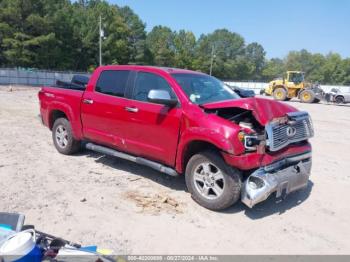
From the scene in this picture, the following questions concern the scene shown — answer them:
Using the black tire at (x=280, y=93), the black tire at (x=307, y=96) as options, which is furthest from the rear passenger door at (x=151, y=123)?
the black tire at (x=280, y=93)

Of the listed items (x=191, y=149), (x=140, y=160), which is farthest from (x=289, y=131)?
(x=140, y=160)

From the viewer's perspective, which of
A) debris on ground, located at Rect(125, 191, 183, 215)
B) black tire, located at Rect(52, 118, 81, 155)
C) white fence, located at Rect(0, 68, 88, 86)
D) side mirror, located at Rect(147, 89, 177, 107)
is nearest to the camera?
debris on ground, located at Rect(125, 191, 183, 215)

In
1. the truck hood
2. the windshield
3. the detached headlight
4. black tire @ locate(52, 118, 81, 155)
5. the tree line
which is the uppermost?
the tree line

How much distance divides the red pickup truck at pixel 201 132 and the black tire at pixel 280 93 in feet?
77.6

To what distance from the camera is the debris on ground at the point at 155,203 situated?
4.59 meters

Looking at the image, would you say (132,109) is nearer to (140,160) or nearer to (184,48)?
(140,160)

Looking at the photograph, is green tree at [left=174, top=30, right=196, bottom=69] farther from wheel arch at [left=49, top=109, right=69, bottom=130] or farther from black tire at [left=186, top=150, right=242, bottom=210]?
black tire at [left=186, top=150, right=242, bottom=210]

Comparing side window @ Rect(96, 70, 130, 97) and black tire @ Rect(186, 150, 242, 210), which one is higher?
side window @ Rect(96, 70, 130, 97)

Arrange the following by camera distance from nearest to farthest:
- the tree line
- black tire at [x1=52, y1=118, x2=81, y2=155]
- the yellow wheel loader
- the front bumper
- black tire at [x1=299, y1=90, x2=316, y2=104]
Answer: the front bumper → black tire at [x1=52, y1=118, x2=81, y2=155] → black tire at [x1=299, y1=90, x2=316, y2=104] → the yellow wheel loader → the tree line

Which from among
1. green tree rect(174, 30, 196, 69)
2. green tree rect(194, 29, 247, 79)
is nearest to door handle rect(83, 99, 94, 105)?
green tree rect(174, 30, 196, 69)

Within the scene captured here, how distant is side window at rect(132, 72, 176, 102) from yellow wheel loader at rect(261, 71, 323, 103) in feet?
78.0

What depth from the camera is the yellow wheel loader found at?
26797mm

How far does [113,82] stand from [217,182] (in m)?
2.65

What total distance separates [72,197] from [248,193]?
2.47m
